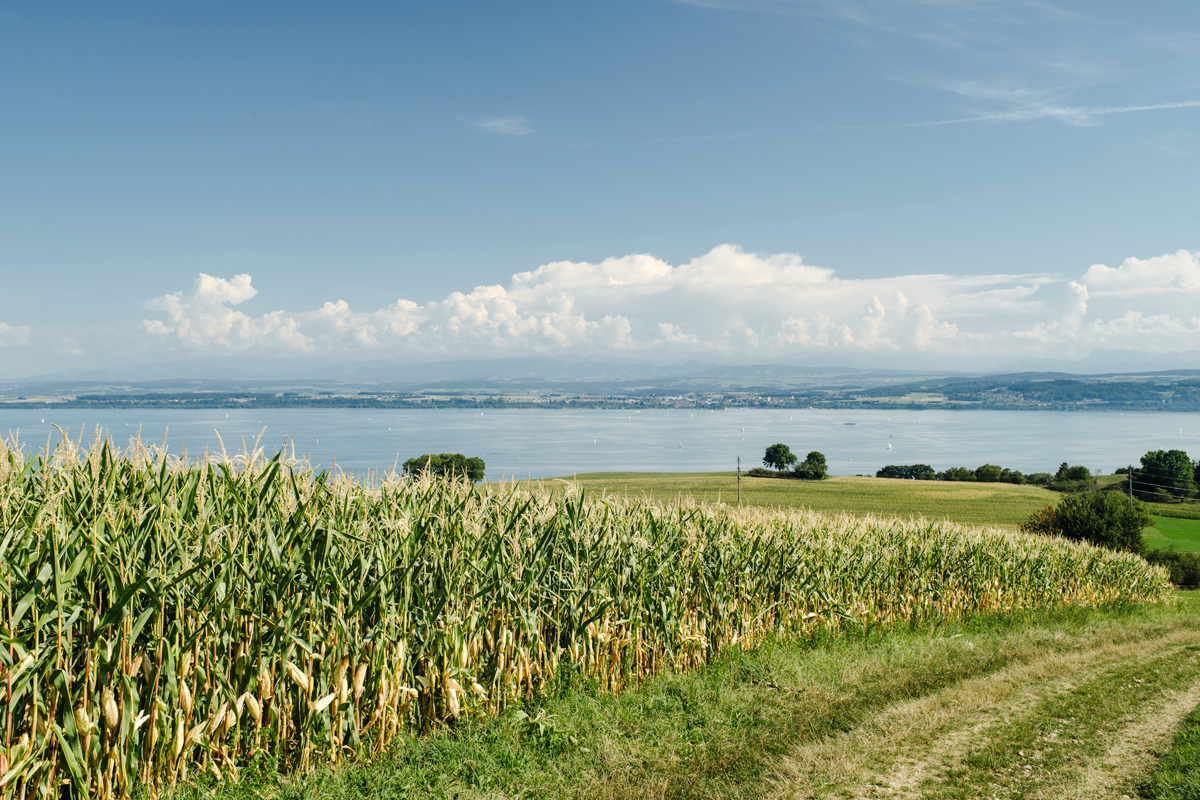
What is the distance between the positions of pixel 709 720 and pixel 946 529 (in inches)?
388

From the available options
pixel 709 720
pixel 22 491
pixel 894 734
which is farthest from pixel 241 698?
pixel 894 734

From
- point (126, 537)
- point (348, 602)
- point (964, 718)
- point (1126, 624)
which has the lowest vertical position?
point (1126, 624)

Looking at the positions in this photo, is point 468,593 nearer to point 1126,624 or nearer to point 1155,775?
point 1155,775

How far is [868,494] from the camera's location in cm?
8006

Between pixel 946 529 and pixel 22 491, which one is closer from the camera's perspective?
pixel 22 491

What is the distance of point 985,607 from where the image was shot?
1380cm

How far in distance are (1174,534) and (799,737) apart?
69108 millimetres

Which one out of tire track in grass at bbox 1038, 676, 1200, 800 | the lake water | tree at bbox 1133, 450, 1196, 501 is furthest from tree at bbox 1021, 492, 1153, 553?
tree at bbox 1133, 450, 1196, 501

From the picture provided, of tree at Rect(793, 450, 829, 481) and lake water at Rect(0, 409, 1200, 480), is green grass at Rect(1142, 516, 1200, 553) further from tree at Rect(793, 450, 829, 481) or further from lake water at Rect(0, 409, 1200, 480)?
lake water at Rect(0, 409, 1200, 480)

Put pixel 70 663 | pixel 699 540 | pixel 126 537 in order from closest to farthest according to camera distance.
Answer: pixel 70 663
pixel 126 537
pixel 699 540

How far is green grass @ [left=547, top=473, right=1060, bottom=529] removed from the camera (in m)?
65.7

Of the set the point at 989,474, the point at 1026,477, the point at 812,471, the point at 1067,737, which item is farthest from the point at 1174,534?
the point at 1067,737

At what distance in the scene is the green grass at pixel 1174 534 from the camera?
50.0 metres

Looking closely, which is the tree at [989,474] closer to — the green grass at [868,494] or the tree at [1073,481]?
the tree at [1073,481]
